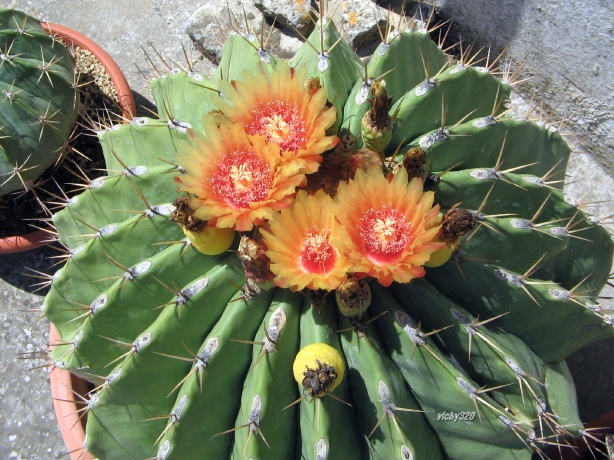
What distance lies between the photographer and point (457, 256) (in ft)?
4.49

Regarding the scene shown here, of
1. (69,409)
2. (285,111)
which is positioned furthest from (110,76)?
(285,111)

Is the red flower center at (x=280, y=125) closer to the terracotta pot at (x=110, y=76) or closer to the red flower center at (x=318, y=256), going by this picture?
the red flower center at (x=318, y=256)

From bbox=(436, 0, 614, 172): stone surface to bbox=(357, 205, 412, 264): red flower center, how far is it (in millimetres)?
1506

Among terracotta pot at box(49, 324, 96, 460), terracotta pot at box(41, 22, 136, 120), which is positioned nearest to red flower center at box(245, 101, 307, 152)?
terracotta pot at box(49, 324, 96, 460)

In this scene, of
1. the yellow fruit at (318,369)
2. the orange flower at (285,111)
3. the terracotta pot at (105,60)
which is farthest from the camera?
the terracotta pot at (105,60)

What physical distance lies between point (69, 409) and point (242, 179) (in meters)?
1.30

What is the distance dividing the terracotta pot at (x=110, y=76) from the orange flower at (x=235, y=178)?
4.01 ft

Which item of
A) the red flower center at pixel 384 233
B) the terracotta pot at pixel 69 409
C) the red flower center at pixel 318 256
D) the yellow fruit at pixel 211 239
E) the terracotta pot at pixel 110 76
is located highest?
the red flower center at pixel 384 233

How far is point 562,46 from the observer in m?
2.47

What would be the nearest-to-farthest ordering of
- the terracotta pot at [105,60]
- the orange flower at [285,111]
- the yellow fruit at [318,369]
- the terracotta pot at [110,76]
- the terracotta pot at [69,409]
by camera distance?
the yellow fruit at [318,369] → the orange flower at [285,111] → the terracotta pot at [69,409] → the terracotta pot at [110,76] → the terracotta pot at [105,60]

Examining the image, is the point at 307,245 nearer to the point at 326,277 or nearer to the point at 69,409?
the point at 326,277

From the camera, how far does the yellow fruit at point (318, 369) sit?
1.11 meters

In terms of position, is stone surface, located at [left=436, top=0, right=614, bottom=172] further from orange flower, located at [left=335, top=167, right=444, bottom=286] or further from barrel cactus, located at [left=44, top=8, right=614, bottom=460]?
orange flower, located at [left=335, top=167, right=444, bottom=286]

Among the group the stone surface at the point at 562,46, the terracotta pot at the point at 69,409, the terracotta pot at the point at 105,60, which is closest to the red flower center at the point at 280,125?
the terracotta pot at the point at 69,409
